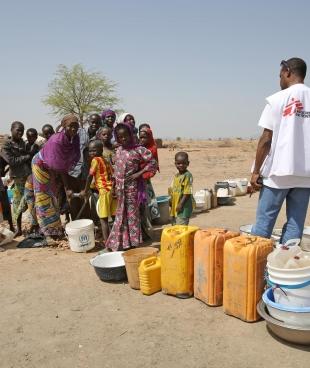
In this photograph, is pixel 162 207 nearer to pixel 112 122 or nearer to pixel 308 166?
pixel 112 122

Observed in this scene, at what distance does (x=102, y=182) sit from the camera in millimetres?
5363

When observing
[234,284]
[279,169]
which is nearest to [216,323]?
[234,284]

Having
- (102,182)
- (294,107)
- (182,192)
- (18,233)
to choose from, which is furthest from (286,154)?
(18,233)

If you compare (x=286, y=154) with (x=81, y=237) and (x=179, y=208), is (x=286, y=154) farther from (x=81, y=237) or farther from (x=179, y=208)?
(x=81, y=237)

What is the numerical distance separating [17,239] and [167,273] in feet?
11.8

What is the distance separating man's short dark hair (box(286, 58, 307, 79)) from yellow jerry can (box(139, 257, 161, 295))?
7.20 ft

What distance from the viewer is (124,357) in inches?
113

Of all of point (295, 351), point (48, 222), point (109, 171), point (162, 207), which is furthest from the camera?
point (162, 207)

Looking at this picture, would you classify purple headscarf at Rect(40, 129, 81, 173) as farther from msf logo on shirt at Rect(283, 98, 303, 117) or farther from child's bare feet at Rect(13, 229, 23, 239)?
msf logo on shirt at Rect(283, 98, 303, 117)

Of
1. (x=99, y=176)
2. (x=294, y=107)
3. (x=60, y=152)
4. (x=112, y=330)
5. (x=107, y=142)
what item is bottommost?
(x=112, y=330)

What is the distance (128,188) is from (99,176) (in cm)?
61

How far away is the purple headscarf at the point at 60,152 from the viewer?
543cm

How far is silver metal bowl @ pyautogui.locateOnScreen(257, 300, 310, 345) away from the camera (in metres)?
2.73

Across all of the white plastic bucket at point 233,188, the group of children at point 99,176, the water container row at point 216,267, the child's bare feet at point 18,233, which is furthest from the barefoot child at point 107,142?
the white plastic bucket at point 233,188
